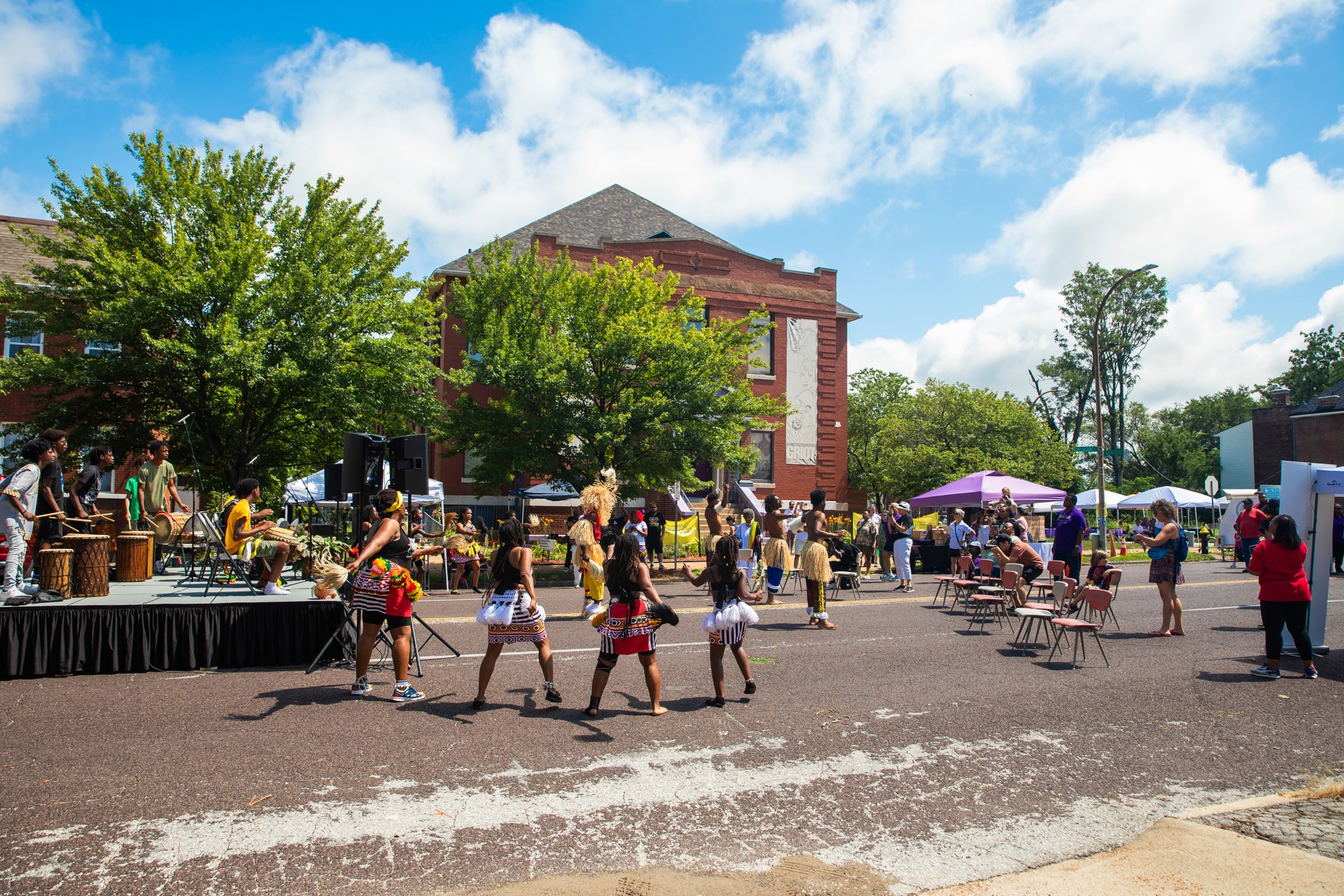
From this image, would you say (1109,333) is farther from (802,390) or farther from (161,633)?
(161,633)

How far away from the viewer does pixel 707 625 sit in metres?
7.25

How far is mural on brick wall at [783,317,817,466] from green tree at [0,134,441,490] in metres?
17.6

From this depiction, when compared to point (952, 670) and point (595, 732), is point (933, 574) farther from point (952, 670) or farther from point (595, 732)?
point (595, 732)

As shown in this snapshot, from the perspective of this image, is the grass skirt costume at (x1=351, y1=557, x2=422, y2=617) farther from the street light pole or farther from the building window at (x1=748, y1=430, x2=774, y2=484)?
the building window at (x1=748, y1=430, x2=774, y2=484)

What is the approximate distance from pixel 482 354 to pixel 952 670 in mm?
15556

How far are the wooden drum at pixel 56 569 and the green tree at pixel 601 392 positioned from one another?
40.9ft

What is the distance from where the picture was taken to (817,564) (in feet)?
37.8

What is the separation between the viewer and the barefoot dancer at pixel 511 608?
267 inches

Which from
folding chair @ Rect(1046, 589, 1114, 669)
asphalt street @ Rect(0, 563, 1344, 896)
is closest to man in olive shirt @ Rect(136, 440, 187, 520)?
asphalt street @ Rect(0, 563, 1344, 896)

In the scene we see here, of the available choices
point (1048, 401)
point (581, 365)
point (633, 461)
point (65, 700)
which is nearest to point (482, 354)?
point (581, 365)

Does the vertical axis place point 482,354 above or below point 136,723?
above

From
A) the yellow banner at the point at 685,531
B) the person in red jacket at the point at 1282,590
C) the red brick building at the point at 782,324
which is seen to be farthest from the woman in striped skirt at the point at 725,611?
the red brick building at the point at 782,324

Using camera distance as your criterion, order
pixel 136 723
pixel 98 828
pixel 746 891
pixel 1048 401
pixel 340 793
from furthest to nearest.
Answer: pixel 1048 401
pixel 136 723
pixel 340 793
pixel 98 828
pixel 746 891

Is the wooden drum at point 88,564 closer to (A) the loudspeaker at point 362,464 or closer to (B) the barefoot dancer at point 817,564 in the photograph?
(A) the loudspeaker at point 362,464
